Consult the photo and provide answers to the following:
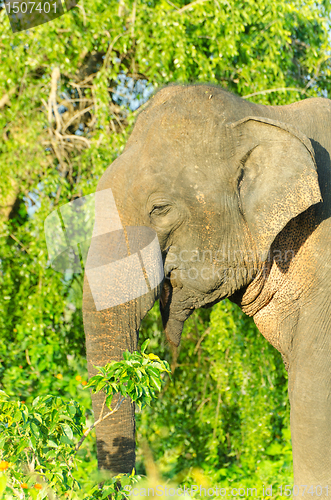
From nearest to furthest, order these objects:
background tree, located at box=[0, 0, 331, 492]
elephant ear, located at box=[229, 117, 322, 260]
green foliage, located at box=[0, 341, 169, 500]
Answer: green foliage, located at box=[0, 341, 169, 500] → elephant ear, located at box=[229, 117, 322, 260] → background tree, located at box=[0, 0, 331, 492]

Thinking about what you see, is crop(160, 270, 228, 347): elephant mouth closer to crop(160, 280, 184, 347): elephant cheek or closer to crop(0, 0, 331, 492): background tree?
crop(160, 280, 184, 347): elephant cheek

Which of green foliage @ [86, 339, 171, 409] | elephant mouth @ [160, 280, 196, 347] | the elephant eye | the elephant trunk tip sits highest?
the elephant eye

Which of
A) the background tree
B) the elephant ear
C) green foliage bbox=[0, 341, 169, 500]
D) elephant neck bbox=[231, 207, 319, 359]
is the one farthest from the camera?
the background tree

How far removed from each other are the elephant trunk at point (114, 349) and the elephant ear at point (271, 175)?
51 centimetres

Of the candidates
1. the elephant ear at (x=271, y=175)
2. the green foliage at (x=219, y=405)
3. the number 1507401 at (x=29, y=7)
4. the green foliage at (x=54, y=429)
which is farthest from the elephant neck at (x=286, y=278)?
the number 1507401 at (x=29, y=7)

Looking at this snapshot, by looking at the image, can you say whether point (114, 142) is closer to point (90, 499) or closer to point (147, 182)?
point (147, 182)

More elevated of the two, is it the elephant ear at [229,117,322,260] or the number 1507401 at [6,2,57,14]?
the number 1507401 at [6,2,57,14]

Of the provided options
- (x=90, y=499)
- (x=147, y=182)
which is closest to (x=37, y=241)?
(x=147, y=182)

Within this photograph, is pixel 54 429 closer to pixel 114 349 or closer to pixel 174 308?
pixel 114 349

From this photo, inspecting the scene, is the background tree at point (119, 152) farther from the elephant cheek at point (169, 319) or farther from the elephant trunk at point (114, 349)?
the elephant trunk at point (114, 349)

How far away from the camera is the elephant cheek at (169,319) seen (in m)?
2.32

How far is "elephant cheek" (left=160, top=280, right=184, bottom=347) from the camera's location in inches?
91.5

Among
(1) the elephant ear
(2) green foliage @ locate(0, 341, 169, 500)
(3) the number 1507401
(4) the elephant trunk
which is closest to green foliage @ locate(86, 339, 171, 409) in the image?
(2) green foliage @ locate(0, 341, 169, 500)

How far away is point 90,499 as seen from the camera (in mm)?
1613
